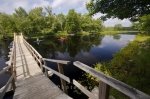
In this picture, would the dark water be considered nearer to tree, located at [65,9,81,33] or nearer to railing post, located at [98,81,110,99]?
railing post, located at [98,81,110,99]

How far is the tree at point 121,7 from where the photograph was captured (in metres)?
15.2

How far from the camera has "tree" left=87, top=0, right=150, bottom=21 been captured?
15172mm

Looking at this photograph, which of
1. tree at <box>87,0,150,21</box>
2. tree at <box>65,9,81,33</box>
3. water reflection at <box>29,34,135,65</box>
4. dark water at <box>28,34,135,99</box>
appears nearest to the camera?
tree at <box>87,0,150,21</box>

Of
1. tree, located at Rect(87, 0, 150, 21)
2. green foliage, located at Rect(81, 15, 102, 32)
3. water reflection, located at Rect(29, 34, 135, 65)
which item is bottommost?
water reflection, located at Rect(29, 34, 135, 65)

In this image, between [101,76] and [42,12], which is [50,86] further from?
[42,12]

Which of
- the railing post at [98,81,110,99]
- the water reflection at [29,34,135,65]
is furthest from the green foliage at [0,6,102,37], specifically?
the railing post at [98,81,110,99]

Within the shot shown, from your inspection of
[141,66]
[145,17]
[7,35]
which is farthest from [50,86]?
[7,35]

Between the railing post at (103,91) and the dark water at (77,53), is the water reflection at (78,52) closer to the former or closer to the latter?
the dark water at (77,53)

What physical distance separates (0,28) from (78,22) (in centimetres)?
3650

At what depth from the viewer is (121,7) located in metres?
15.3

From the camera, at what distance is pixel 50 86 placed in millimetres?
7836

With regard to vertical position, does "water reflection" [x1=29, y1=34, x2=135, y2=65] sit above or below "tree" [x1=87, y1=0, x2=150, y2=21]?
below

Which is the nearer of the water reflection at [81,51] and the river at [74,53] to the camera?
the river at [74,53]

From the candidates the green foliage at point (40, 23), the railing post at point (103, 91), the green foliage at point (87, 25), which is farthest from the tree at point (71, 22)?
the railing post at point (103, 91)
